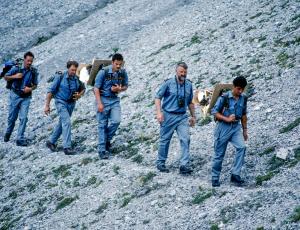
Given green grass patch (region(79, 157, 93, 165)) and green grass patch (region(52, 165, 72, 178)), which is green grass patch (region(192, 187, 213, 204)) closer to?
green grass patch (region(79, 157, 93, 165))

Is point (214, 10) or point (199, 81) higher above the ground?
point (214, 10)

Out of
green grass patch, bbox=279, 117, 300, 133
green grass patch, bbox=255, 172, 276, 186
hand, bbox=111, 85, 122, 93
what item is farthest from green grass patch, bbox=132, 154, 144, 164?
green grass patch, bbox=279, 117, 300, 133

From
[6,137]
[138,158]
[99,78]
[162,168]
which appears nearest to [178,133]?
[162,168]

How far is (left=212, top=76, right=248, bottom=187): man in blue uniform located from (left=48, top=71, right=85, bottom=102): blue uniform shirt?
4.67m

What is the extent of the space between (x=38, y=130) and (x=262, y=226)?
10.2m

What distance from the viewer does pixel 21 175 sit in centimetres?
1336

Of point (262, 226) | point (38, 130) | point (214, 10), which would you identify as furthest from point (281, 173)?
point (214, 10)

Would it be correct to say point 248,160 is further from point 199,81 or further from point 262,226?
point 199,81

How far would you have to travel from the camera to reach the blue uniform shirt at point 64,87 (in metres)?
13.2

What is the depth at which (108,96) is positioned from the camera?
12.5 meters

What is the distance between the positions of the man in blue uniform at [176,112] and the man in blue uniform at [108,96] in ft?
5.60

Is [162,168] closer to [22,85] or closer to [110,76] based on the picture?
[110,76]

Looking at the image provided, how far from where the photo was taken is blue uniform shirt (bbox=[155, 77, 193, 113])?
36.2 feet

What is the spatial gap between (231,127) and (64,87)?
5.14 m
